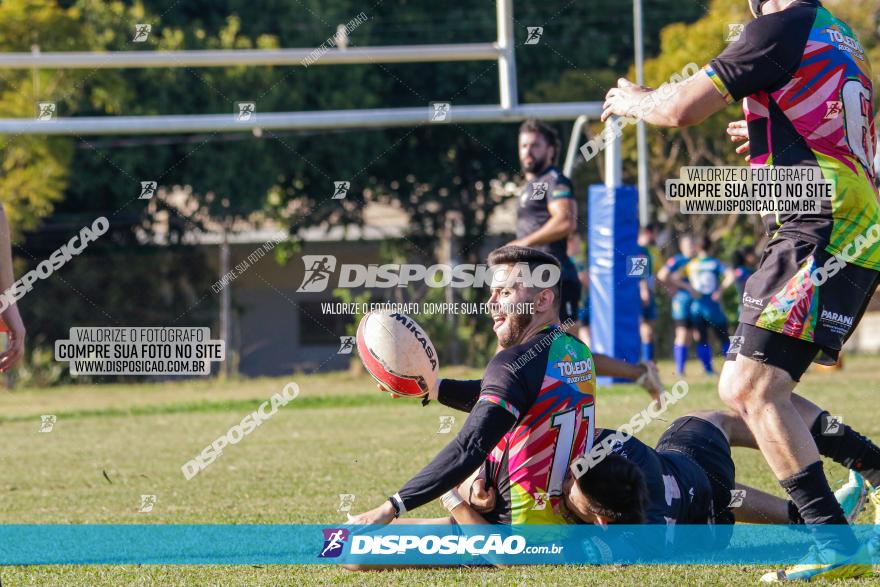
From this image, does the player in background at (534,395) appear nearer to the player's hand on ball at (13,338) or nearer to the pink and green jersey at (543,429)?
the pink and green jersey at (543,429)

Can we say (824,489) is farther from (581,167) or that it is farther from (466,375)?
(581,167)

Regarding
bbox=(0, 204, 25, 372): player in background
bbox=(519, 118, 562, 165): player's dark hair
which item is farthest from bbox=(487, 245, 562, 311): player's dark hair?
bbox=(519, 118, 562, 165): player's dark hair

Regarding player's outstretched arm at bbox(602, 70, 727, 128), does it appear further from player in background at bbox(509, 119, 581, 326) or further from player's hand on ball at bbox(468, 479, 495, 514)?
player in background at bbox(509, 119, 581, 326)

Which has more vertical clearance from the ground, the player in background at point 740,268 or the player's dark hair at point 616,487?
the player in background at point 740,268

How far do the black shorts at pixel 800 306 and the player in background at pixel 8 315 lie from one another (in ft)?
9.29

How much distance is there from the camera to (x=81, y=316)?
2347 centimetres

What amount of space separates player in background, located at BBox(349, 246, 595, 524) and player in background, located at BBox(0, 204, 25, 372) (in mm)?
1808

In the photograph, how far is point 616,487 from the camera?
4.59m

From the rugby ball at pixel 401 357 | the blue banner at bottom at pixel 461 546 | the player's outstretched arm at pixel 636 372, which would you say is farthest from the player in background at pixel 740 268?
the rugby ball at pixel 401 357

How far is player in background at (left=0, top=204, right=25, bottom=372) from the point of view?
4228 millimetres

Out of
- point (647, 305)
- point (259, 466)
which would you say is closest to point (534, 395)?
point (259, 466)

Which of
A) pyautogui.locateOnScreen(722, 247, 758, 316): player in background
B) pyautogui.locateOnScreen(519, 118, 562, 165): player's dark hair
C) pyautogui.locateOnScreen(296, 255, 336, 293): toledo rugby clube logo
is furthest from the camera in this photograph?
pyautogui.locateOnScreen(722, 247, 758, 316): player in background

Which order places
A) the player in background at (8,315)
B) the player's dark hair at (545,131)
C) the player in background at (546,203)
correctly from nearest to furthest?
the player in background at (8,315) < the player in background at (546,203) < the player's dark hair at (545,131)

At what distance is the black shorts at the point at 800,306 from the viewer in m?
4.48
